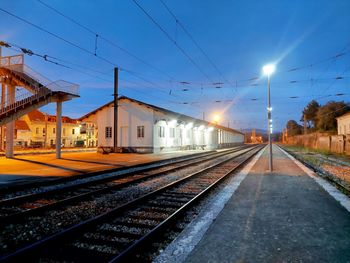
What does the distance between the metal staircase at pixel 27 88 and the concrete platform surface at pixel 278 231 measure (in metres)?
16.8

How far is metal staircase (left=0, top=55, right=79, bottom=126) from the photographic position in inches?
766

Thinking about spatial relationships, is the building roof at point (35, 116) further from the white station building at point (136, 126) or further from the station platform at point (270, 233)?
the station platform at point (270, 233)

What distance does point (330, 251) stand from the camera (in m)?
4.24

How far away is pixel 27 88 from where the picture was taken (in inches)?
826

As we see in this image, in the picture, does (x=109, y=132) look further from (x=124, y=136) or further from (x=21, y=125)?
(x=21, y=125)

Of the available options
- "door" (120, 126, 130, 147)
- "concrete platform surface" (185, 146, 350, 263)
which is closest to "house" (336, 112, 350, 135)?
"door" (120, 126, 130, 147)

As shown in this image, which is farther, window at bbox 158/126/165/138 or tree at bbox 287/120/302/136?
tree at bbox 287/120/302/136

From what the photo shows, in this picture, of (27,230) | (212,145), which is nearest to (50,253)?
(27,230)

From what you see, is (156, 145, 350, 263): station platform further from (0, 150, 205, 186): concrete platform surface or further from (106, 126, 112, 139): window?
(106, 126, 112, 139): window

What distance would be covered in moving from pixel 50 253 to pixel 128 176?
876 centimetres

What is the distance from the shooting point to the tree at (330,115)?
61875 mm

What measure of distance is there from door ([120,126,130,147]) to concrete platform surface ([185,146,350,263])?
79.0 ft

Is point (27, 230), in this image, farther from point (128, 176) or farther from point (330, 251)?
point (128, 176)

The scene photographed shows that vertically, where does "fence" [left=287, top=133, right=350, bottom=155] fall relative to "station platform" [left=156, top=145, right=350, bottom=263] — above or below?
above
